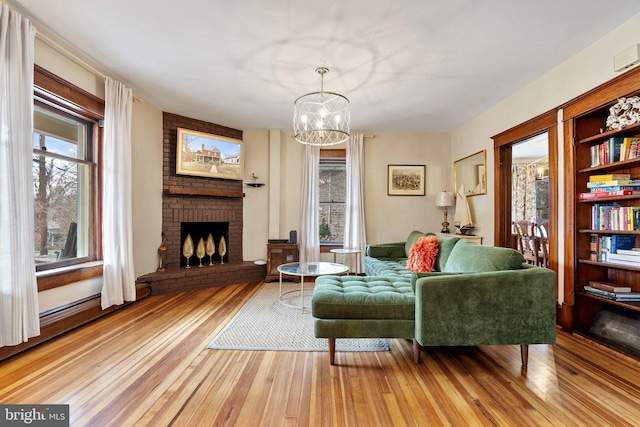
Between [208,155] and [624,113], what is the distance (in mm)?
4755

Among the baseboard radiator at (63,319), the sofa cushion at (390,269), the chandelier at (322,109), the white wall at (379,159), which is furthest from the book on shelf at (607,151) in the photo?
the baseboard radiator at (63,319)

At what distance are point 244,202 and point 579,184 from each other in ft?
14.7

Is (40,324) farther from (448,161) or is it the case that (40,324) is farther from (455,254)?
(448,161)

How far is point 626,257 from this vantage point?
2426 mm

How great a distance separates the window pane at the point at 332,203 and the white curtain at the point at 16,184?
3.94 m

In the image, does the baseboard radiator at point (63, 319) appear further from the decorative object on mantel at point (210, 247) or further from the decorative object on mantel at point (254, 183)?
the decorative object on mantel at point (254, 183)

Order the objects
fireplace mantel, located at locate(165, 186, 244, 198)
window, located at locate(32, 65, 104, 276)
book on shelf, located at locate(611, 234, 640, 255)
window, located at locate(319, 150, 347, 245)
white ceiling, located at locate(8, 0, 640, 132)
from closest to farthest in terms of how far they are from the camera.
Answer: white ceiling, located at locate(8, 0, 640, 132) < book on shelf, located at locate(611, 234, 640, 255) < window, located at locate(32, 65, 104, 276) < fireplace mantel, located at locate(165, 186, 244, 198) < window, located at locate(319, 150, 347, 245)

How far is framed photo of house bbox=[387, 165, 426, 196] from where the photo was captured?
527 cm

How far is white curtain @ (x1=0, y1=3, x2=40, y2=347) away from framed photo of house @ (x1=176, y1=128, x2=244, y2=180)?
215 cm

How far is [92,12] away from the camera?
2229mm

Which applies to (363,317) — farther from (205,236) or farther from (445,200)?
(205,236)

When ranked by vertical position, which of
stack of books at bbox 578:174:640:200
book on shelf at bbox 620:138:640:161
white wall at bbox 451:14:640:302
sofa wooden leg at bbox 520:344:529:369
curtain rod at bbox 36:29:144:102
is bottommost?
sofa wooden leg at bbox 520:344:529:369

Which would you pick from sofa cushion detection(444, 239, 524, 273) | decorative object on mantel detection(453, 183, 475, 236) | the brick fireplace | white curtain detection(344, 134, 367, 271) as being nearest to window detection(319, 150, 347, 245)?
white curtain detection(344, 134, 367, 271)

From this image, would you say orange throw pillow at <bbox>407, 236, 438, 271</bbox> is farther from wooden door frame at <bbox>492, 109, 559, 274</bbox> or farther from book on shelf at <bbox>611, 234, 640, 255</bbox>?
book on shelf at <bbox>611, 234, 640, 255</bbox>
